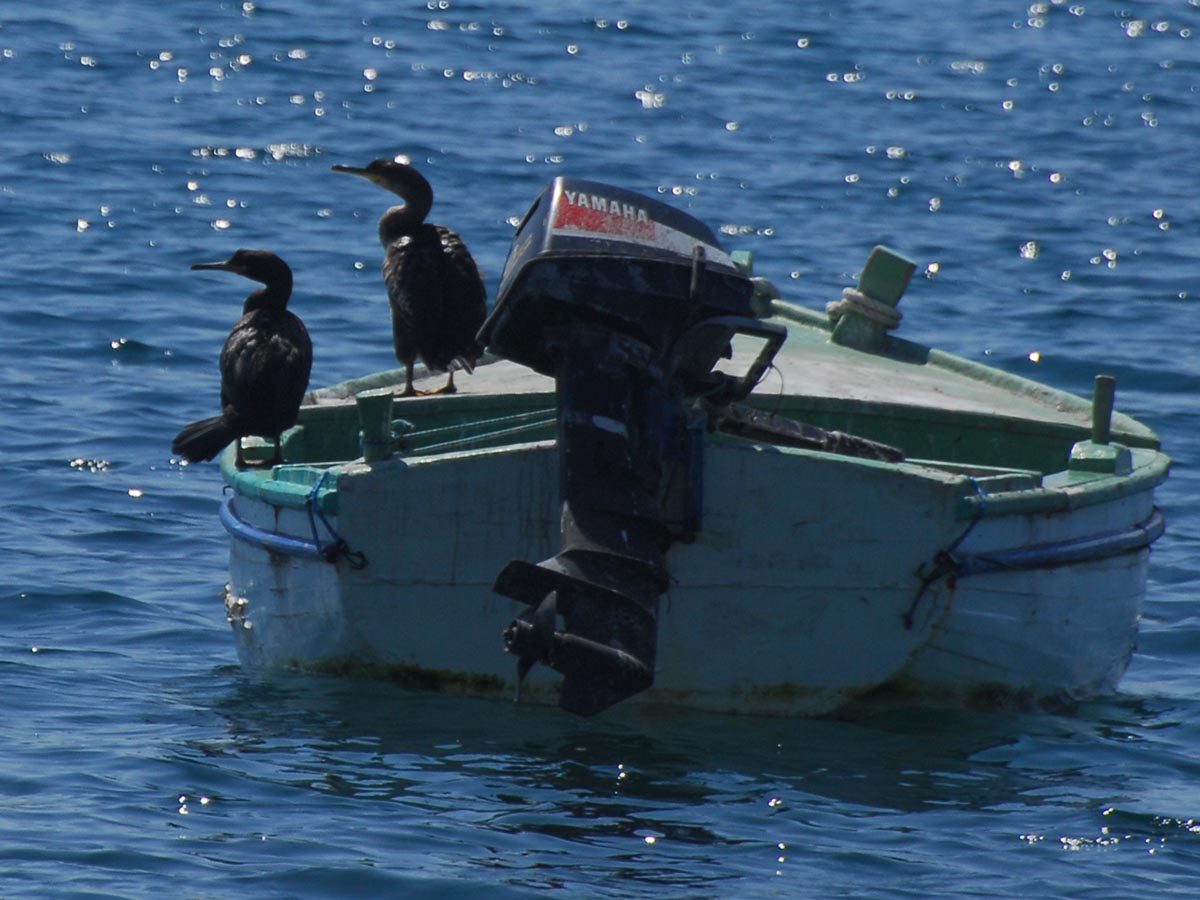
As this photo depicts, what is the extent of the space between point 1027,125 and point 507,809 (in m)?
15.4

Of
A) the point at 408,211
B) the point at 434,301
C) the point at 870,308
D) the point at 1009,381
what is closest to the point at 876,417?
the point at 1009,381

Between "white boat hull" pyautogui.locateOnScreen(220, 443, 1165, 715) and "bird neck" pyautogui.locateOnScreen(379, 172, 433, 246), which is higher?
"bird neck" pyautogui.locateOnScreen(379, 172, 433, 246)

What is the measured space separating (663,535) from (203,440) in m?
2.40

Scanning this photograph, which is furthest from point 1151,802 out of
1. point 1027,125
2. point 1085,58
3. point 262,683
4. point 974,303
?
point 1085,58

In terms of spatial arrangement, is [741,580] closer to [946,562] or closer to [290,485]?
[946,562]

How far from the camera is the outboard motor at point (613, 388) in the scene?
19.8ft

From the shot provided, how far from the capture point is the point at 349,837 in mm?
6227

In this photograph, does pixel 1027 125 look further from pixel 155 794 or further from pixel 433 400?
pixel 155 794

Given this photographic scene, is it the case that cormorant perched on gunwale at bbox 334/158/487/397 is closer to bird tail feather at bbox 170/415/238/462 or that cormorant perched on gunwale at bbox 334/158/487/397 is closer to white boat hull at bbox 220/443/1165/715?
bird tail feather at bbox 170/415/238/462

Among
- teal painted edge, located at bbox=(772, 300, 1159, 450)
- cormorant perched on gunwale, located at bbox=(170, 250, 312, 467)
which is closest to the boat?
cormorant perched on gunwale, located at bbox=(170, 250, 312, 467)

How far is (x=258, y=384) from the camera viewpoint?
7.98 m

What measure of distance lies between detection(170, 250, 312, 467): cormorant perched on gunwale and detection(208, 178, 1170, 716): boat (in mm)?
447

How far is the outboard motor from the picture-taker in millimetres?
6047

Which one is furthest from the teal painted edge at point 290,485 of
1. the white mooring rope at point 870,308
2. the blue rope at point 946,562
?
the white mooring rope at point 870,308
